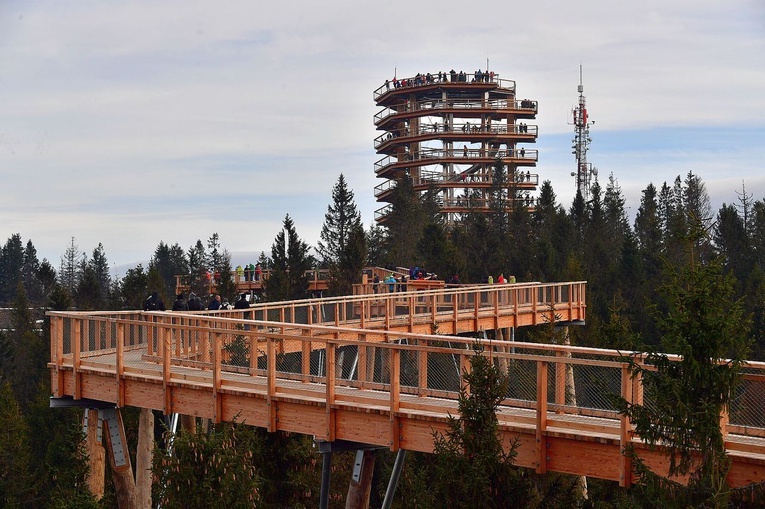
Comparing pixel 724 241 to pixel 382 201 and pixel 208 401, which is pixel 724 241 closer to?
pixel 382 201

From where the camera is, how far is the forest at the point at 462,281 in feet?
41.6

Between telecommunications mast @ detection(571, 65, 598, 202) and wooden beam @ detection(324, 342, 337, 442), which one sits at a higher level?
telecommunications mast @ detection(571, 65, 598, 202)

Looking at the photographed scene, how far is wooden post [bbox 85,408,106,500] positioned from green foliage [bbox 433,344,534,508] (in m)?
11.4

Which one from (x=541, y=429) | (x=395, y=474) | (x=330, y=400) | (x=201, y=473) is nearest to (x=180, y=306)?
(x=395, y=474)

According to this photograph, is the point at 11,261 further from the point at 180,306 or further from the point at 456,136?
the point at 180,306

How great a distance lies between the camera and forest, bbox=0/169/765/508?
12680mm

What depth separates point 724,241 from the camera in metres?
78.6

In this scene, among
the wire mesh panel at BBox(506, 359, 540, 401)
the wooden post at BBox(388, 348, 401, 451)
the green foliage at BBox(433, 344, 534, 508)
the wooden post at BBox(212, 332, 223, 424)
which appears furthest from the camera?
the wooden post at BBox(212, 332, 223, 424)

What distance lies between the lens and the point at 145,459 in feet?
82.8

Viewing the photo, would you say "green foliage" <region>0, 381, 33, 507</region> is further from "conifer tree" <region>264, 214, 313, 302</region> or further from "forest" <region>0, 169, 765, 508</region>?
"conifer tree" <region>264, 214, 313, 302</region>

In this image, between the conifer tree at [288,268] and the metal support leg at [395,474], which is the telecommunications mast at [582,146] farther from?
the metal support leg at [395,474]

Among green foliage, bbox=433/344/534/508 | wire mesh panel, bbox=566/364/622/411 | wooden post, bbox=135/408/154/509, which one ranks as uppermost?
wire mesh panel, bbox=566/364/622/411

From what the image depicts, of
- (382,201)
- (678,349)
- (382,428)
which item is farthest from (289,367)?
(382,201)

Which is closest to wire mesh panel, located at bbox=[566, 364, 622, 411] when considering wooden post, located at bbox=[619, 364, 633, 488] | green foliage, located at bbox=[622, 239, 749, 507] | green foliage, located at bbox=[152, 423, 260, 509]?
wooden post, located at bbox=[619, 364, 633, 488]
